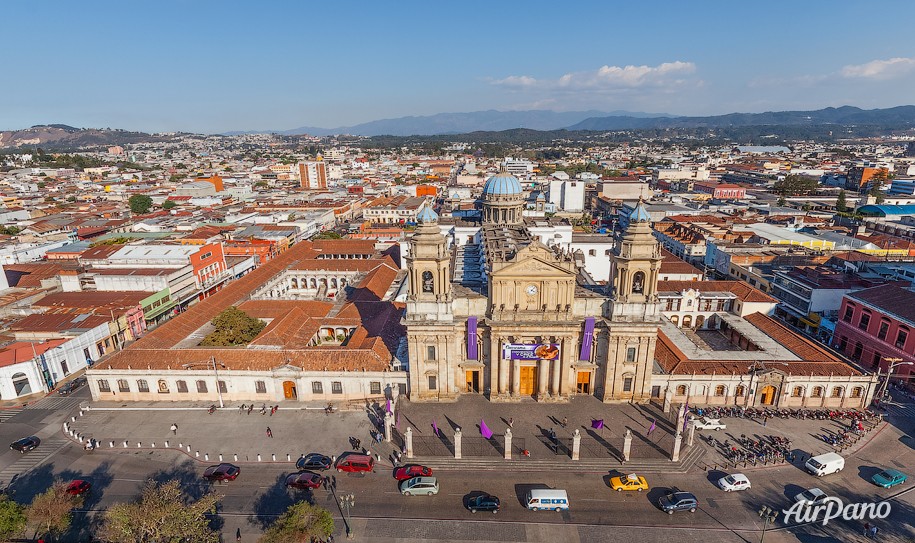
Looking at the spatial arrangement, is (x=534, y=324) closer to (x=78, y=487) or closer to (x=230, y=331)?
(x=230, y=331)

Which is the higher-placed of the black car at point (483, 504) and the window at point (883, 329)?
the window at point (883, 329)

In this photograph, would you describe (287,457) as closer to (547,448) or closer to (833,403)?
(547,448)

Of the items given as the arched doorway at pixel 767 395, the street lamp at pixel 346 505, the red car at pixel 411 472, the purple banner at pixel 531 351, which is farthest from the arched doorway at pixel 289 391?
the arched doorway at pixel 767 395

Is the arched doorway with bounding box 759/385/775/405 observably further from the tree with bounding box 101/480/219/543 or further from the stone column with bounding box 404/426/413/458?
the tree with bounding box 101/480/219/543

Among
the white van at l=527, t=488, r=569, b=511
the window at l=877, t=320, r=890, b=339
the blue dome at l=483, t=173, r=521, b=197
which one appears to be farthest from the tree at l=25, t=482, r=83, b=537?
the window at l=877, t=320, r=890, b=339

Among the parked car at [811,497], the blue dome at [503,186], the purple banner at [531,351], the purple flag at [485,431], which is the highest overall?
the blue dome at [503,186]

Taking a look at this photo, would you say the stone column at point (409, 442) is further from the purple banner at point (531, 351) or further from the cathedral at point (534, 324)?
the purple banner at point (531, 351)

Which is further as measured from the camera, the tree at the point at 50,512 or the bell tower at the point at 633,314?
the bell tower at the point at 633,314

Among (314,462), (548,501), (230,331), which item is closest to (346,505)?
(314,462)
